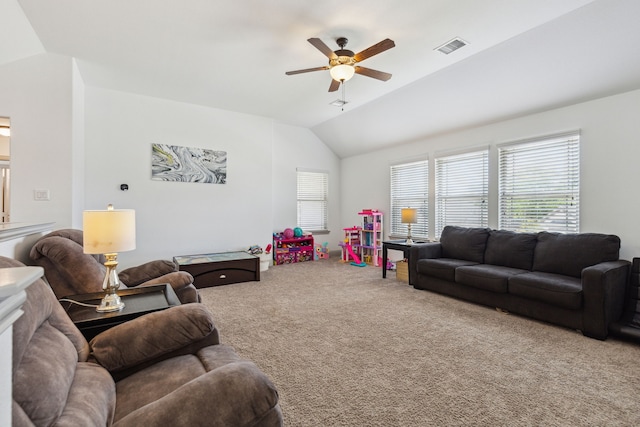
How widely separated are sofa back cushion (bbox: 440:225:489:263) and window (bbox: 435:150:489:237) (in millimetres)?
479

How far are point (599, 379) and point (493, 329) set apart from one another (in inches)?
34.1

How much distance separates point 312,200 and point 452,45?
441 centimetres

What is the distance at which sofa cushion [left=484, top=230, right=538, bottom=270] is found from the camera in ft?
11.8

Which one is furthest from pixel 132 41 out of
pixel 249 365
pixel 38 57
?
pixel 249 365

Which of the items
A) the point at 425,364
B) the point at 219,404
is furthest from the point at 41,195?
the point at 425,364

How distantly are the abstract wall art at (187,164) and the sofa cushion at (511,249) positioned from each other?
4.38 metres

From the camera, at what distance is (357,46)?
10.6 feet

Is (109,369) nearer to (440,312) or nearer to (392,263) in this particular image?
(440,312)

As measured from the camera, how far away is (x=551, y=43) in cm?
300

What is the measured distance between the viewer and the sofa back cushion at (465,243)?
407cm

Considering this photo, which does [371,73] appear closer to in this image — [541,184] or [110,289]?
[541,184]

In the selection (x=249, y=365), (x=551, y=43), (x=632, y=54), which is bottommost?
(x=249, y=365)

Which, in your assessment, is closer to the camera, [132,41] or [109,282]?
[109,282]

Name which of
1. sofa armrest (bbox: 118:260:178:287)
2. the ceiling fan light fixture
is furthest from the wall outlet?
the ceiling fan light fixture
